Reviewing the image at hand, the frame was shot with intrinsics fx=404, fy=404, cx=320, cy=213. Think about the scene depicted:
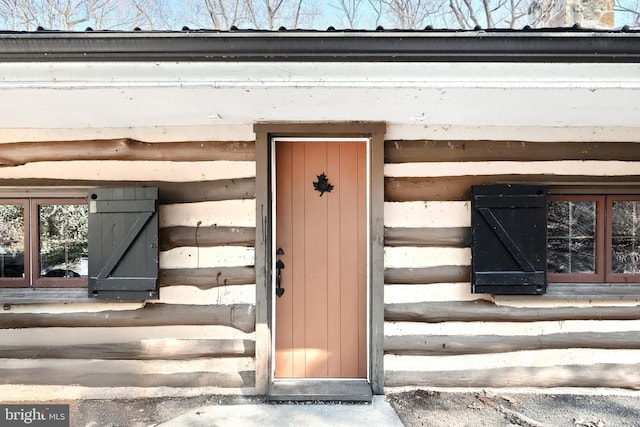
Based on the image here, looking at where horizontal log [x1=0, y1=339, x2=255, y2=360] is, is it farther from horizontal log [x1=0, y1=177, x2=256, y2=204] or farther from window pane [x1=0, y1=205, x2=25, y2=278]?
horizontal log [x1=0, y1=177, x2=256, y2=204]

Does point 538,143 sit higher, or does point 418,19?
point 418,19

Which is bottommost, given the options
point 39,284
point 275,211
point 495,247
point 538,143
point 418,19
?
point 39,284

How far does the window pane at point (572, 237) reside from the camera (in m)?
3.06

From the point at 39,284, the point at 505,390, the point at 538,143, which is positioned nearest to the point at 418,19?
the point at 538,143

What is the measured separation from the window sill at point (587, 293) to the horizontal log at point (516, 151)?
0.95 metres

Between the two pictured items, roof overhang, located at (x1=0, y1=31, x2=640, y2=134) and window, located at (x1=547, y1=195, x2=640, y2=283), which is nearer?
roof overhang, located at (x1=0, y1=31, x2=640, y2=134)

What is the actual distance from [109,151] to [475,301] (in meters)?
2.96

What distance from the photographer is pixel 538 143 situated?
299 cm

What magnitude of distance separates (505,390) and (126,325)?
2.90 metres

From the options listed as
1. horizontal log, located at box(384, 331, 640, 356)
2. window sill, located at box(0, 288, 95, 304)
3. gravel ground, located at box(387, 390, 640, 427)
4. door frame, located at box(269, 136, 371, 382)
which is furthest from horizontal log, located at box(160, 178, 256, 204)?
gravel ground, located at box(387, 390, 640, 427)

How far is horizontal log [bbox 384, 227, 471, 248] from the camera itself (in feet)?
9.89

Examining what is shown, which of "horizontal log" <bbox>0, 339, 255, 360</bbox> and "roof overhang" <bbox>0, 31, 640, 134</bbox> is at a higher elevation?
"roof overhang" <bbox>0, 31, 640, 134</bbox>

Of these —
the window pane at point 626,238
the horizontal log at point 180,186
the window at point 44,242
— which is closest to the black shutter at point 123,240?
the horizontal log at point 180,186

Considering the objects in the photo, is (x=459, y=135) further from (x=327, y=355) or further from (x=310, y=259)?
(x=327, y=355)
